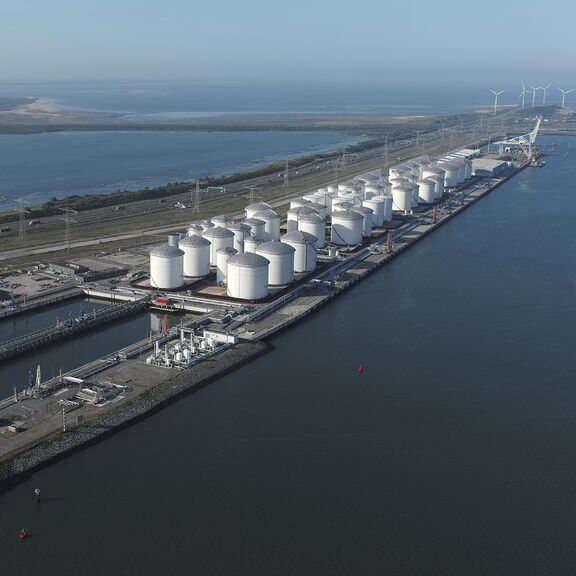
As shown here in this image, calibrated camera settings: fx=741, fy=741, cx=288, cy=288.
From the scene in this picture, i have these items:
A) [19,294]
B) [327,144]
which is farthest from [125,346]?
[327,144]

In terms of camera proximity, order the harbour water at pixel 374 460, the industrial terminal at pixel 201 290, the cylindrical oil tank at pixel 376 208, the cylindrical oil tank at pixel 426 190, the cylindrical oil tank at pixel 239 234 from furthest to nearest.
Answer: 1. the cylindrical oil tank at pixel 426 190
2. the cylindrical oil tank at pixel 376 208
3. the cylindrical oil tank at pixel 239 234
4. the industrial terminal at pixel 201 290
5. the harbour water at pixel 374 460

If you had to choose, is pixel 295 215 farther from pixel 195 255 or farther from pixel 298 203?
pixel 195 255

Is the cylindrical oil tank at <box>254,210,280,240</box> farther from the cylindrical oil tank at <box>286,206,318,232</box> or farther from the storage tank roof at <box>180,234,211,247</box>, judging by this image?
the storage tank roof at <box>180,234,211,247</box>

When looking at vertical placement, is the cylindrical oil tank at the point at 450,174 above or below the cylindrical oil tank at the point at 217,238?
above

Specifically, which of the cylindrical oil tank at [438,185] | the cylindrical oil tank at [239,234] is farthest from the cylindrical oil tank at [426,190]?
the cylindrical oil tank at [239,234]

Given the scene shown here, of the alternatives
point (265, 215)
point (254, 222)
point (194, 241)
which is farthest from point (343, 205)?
point (194, 241)

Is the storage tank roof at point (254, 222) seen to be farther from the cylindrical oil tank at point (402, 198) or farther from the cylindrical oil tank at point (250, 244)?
the cylindrical oil tank at point (402, 198)

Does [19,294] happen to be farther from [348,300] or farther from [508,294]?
[508,294]
